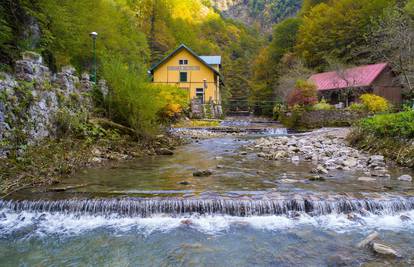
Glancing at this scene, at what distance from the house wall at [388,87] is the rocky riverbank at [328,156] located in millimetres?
14793

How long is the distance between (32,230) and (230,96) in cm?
4703

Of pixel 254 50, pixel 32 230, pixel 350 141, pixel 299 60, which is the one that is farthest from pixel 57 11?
pixel 254 50

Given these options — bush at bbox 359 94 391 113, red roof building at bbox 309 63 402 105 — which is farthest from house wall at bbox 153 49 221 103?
bush at bbox 359 94 391 113

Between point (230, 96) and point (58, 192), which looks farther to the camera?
point (230, 96)

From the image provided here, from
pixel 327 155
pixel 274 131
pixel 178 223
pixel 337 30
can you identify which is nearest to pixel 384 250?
pixel 178 223

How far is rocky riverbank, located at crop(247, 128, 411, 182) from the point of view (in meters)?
9.34

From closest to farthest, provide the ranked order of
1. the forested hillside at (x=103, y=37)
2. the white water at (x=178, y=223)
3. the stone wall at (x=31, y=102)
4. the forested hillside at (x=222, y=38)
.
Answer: the white water at (x=178, y=223) → the stone wall at (x=31, y=102) → the forested hillside at (x=103, y=37) → the forested hillside at (x=222, y=38)

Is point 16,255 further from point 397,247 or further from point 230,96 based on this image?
point 230,96

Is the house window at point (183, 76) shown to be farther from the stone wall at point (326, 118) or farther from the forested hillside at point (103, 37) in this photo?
the stone wall at point (326, 118)

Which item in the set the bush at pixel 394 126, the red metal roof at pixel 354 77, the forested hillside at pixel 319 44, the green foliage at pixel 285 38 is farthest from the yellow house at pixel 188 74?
the bush at pixel 394 126

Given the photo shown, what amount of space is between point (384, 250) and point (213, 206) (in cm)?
305

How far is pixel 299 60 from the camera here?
3741 cm

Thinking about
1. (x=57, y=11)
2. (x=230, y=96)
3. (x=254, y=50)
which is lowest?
(x=230, y=96)

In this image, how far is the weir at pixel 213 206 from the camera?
254 inches
